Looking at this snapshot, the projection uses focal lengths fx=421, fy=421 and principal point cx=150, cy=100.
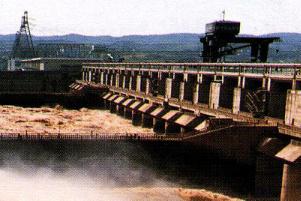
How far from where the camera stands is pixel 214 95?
167 ft

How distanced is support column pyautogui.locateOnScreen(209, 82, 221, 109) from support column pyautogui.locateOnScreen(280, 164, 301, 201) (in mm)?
17765

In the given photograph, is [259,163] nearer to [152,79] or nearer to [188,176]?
[188,176]

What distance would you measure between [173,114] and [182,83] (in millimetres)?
5597

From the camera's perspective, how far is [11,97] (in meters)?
93.1

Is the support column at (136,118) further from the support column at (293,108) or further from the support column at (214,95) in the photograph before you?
the support column at (293,108)

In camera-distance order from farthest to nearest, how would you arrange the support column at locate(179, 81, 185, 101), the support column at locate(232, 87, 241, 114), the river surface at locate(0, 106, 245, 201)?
the support column at locate(179, 81, 185, 101)
the support column at locate(232, 87, 241, 114)
the river surface at locate(0, 106, 245, 201)

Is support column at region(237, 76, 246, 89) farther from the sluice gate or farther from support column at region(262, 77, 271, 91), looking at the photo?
support column at region(262, 77, 271, 91)

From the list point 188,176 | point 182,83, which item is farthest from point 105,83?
point 188,176

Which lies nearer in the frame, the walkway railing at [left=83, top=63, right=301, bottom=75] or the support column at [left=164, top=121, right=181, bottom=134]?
the walkway railing at [left=83, top=63, right=301, bottom=75]

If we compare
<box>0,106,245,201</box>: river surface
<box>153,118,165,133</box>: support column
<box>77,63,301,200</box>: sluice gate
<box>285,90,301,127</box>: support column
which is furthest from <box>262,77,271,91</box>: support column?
<box>153,118,165,133</box>: support column

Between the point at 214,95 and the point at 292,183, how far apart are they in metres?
19.4

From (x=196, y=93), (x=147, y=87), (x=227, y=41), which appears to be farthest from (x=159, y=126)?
(x=227, y=41)

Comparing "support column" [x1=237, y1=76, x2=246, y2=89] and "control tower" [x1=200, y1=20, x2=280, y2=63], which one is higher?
"control tower" [x1=200, y1=20, x2=280, y2=63]

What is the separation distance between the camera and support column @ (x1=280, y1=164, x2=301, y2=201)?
33000 millimetres
